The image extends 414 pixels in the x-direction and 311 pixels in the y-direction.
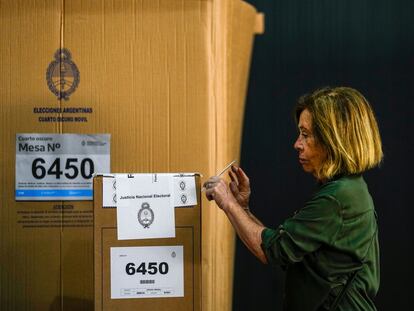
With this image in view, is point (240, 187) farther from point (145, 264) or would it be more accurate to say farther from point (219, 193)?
point (145, 264)

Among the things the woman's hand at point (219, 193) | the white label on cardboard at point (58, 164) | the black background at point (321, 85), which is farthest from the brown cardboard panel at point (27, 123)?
the black background at point (321, 85)

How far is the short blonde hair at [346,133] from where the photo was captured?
117 centimetres

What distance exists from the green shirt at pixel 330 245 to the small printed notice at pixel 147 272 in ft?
0.75

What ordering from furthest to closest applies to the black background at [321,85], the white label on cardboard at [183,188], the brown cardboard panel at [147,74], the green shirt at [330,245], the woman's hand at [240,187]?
the black background at [321,85] → the brown cardboard panel at [147,74] → the woman's hand at [240,187] → the white label on cardboard at [183,188] → the green shirt at [330,245]

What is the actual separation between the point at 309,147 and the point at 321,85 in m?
0.67

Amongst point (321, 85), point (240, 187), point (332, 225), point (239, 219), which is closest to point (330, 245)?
point (332, 225)

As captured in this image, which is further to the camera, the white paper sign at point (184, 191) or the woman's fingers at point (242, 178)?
the woman's fingers at point (242, 178)

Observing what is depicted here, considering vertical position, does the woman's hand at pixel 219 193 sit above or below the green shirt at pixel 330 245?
above

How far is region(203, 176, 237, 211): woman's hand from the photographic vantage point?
1.23 meters

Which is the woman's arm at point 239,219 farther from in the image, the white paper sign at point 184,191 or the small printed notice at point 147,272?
the small printed notice at point 147,272

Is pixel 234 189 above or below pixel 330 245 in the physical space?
above

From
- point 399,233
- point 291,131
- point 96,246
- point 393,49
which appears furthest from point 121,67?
point 399,233

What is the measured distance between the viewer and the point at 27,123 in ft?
4.94

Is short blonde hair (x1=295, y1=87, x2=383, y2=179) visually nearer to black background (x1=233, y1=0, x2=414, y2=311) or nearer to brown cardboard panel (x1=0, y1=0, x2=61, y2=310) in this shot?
black background (x1=233, y1=0, x2=414, y2=311)
